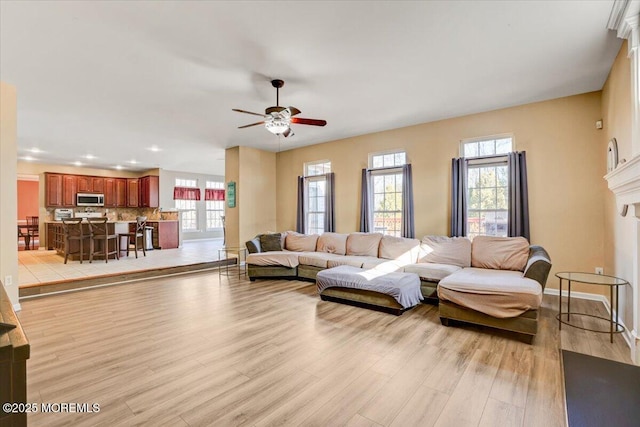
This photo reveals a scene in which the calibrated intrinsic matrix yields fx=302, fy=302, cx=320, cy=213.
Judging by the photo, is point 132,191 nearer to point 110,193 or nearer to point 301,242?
point 110,193

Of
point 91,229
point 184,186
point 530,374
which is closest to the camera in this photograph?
point 530,374

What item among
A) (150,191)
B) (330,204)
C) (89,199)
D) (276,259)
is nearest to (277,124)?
(276,259)

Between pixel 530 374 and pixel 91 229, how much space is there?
820 cm

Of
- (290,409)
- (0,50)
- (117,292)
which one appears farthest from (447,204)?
(0,50)

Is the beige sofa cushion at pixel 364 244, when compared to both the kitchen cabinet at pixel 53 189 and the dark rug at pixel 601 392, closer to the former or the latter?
the dark rug at pixel 601 392

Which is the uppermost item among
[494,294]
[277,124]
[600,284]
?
[277,124]

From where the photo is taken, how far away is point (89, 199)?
10078mm

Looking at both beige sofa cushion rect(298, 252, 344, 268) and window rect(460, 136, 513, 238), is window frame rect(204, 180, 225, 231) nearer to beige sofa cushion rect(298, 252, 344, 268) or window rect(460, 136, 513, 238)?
beige sofa cushion rect(298, 252, 344, 268)

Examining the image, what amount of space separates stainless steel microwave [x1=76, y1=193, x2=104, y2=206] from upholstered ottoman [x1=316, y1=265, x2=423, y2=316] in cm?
970

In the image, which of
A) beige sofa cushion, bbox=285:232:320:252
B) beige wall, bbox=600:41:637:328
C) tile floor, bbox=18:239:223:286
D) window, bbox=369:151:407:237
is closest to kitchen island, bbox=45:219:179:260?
tile floor, bbox=18:239:223:286

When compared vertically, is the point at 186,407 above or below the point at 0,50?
below

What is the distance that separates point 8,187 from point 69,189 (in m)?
7.36

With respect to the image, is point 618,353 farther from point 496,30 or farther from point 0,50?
point 0,50

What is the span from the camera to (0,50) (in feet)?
9.96
